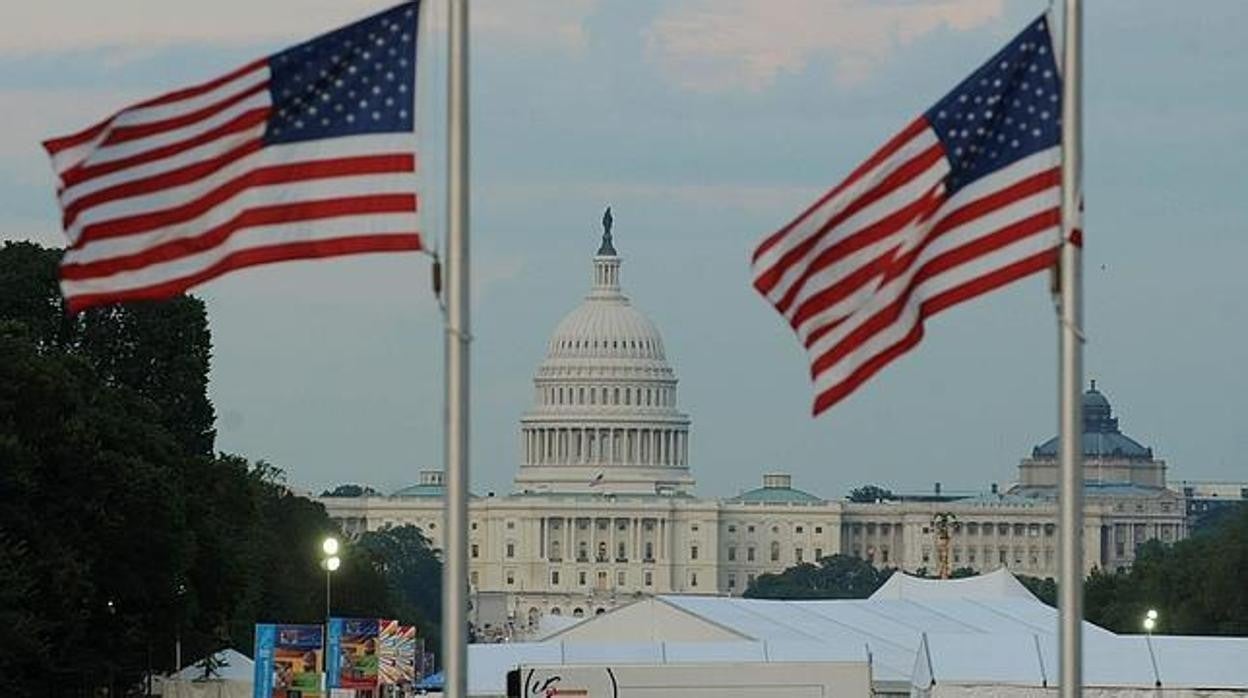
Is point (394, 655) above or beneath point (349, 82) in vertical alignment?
beneath

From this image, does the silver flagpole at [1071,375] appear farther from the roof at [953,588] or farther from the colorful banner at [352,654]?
the roof at [953,588]

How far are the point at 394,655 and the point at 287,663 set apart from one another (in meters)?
1.62

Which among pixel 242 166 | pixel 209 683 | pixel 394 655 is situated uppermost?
pixel 242 166

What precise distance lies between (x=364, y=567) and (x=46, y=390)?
230 feet

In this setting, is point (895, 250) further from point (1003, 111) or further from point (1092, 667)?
point (1092, 667)

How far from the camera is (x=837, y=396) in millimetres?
21734

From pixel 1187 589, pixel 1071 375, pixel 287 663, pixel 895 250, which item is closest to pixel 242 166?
pixel 895 250

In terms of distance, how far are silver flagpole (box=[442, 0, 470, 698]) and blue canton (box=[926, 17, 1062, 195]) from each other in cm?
242

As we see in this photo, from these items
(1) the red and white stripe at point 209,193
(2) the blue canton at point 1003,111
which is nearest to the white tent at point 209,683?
(1) the red and white stripe at point 209,193

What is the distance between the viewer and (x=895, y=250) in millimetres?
21781

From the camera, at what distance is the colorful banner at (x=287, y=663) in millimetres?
63531

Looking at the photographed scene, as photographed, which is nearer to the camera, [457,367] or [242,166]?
[242,166]

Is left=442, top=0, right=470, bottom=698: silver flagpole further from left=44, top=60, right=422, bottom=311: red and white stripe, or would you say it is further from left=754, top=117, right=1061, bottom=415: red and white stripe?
left=754, top=117, right=1061, bottom=415: red and white stripe

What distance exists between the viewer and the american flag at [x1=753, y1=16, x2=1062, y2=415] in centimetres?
Result: 2173
